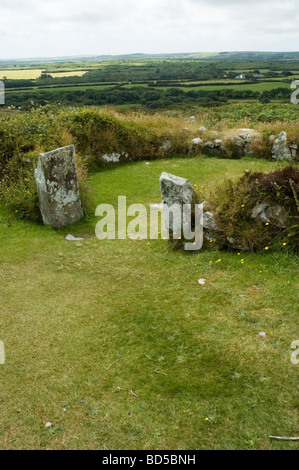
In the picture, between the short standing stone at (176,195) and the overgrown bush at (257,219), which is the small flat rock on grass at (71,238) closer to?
the short standing stone at (176,195)

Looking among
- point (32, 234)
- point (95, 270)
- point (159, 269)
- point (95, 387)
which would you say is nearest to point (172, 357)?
point (95, 387)

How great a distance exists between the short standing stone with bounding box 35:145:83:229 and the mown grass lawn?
1519mm

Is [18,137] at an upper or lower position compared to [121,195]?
upper

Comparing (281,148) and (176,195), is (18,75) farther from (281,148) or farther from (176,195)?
(176,195)

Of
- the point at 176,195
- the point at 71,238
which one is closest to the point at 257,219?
the point at 176,195

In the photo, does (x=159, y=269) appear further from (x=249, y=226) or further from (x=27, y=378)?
(x=27, y=378)

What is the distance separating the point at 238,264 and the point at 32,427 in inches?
180

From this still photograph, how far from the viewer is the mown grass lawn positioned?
163 inches

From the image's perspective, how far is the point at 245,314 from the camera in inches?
231

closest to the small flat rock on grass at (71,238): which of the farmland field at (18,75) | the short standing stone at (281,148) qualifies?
the short standing stone at (281,148)

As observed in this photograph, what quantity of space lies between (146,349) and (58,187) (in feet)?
19.4

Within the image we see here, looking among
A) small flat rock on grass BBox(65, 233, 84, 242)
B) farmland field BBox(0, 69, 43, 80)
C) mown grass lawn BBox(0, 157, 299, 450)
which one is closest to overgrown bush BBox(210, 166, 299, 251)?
mown grass lawn BBox(0, 157, 299, 450)

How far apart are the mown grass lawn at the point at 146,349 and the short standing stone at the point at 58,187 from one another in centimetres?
152

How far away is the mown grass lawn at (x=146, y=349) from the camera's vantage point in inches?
163
